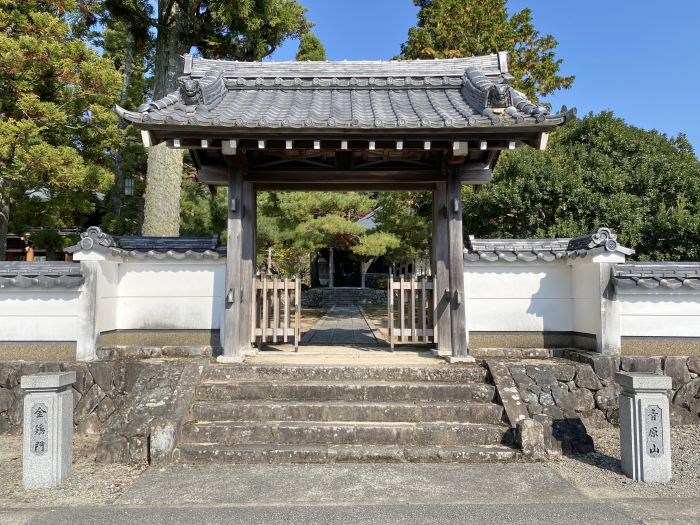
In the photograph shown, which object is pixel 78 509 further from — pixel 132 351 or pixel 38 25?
pixel 38 25

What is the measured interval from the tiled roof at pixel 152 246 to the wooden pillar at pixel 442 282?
10.2ft

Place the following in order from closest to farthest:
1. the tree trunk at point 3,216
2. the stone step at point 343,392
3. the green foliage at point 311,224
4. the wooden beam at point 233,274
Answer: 1. the stone step at point 343,392
2. the wooden beam at point 233,274
3. the tree trunk at point 3,216
4. the green foliage at point 311,224

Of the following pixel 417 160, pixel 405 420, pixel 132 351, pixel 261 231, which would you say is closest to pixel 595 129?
pixel 417 160

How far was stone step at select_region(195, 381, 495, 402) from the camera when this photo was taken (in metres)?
5.38

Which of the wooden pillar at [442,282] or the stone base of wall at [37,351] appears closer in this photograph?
the stone base of wall at [37,351]

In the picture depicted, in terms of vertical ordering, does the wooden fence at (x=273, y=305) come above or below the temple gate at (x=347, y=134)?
below

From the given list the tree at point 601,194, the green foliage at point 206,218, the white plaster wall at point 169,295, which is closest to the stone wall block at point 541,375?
the white plaster wall at point 169,295

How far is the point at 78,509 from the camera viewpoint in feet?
11.9

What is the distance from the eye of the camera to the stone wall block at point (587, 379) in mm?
5746

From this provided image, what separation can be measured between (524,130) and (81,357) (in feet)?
20.4

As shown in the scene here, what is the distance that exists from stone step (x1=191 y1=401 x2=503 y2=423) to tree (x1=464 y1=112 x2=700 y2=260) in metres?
7.78

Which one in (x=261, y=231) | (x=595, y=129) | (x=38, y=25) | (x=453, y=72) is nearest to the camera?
(x=453, y=72)

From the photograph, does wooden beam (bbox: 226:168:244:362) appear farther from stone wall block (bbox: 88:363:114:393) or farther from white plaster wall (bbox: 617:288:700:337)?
white plaster wall (bbox: 617:288:700:337)

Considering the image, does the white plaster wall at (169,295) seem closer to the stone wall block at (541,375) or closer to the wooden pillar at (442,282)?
the wooden pillar at (442,282)
